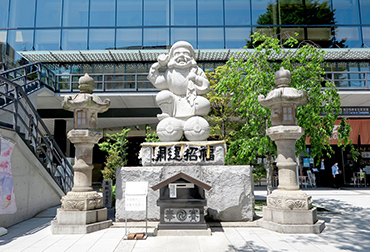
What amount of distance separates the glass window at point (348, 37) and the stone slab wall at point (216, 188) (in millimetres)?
14019

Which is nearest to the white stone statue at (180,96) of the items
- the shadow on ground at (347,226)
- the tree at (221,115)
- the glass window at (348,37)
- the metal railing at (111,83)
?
the tree at (221,115)

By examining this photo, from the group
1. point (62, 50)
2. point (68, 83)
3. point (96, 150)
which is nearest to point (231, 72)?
point (68, 83)

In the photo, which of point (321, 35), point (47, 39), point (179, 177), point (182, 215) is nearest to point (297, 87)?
point (179, 177)

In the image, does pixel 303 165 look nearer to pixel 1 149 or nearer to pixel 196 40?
pixel 196 40

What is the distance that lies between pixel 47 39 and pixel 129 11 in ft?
18.0

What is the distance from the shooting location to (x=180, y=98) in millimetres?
7805

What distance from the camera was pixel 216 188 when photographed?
6801mm

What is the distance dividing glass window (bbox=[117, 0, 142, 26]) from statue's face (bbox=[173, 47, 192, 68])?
10.6 metres

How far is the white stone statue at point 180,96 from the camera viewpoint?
24.0 feet

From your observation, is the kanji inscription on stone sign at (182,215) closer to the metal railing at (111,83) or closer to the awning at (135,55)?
the metal railing at (111,83)

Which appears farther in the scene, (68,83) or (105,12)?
(105,12)

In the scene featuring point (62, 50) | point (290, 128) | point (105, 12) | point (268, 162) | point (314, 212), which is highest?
point (105, 12)

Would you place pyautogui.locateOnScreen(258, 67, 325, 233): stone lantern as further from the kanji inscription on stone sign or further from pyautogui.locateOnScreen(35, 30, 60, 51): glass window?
pyautogui.locateOnScreen(35, 30, 60, 51): glass window

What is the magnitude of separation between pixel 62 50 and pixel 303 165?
1717 centimetres
